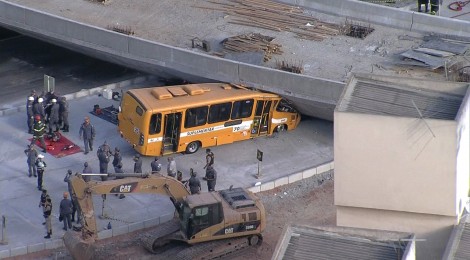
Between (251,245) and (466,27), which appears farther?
(466,27)

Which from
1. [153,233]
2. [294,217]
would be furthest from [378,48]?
[153,233]

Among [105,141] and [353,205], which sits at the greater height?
[353,205]

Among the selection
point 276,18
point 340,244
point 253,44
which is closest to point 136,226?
point 253,44

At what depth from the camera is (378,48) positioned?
37.9m

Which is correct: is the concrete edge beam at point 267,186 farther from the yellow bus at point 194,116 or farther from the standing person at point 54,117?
the standing person at point 54,117

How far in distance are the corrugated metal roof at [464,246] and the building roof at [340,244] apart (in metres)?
1.39

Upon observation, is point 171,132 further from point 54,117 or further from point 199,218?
point 199,218

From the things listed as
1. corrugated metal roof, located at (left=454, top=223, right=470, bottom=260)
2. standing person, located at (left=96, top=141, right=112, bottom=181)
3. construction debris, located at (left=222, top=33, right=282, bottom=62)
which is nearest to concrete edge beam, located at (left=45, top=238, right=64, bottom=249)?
standing person, located at (left=96, top=141, right=112, bottom=181)

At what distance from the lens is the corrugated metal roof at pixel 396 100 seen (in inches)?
954

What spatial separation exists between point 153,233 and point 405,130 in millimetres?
9073

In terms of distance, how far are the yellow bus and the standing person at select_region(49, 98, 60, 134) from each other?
2.28 metres

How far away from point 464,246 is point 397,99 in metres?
3.93

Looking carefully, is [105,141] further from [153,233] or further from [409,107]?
[409,107]

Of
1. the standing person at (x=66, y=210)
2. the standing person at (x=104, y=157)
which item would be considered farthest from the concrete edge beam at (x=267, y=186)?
the standing person at (x=66, y=210)
